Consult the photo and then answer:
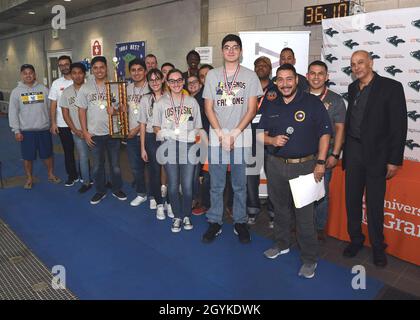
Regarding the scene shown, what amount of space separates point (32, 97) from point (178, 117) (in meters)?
2.52

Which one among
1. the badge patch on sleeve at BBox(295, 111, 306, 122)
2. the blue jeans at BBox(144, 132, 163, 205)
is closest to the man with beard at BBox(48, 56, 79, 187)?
the blue jeans at BBox(144, 132, 163, 205)

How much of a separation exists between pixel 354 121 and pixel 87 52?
9.54 m

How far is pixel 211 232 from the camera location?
10.4 feet

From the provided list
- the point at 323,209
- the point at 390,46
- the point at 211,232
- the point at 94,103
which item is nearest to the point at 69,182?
the point at 94,103

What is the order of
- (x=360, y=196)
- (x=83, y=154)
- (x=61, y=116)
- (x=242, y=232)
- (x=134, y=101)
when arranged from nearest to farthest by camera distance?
(x=360, y=196)
(x=242, y=232)
(x=134, y=101)
(x=83, y=154)
(x=61, y=116)

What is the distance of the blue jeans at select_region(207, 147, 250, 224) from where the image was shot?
2.99 m

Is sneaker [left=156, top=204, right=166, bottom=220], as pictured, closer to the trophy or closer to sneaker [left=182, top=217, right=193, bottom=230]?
sneaker [left=182, top=217, right=193, bottom=230]

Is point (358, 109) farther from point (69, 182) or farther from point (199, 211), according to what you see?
point (69, 182)

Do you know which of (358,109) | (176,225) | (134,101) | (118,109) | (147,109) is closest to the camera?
(358,109)

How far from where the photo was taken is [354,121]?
2.73 metres

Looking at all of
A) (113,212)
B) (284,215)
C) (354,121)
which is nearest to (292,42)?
(354,121)

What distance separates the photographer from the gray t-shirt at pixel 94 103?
153 inches
